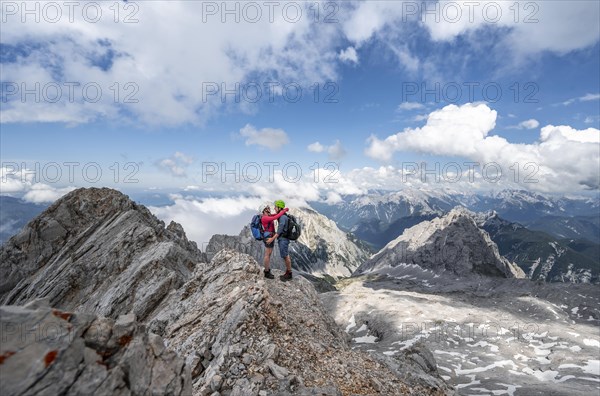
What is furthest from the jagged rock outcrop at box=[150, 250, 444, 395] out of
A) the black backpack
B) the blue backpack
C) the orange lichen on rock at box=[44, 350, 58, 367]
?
the orange lichen on rock at box=[44, 350, 58, 367]

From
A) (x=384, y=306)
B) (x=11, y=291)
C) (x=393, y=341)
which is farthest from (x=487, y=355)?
(x=11, y=291)

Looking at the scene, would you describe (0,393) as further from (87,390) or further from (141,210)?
(141,210)

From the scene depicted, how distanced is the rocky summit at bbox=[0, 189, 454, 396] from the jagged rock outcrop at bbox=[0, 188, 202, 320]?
0.67 ft

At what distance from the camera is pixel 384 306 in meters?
130

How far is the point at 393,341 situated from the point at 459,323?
3483cm

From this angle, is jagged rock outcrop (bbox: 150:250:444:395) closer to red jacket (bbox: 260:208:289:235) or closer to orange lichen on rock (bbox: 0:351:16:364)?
red jacket (bbox: 260:208:289:235)

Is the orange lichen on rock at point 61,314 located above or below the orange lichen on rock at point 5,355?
above

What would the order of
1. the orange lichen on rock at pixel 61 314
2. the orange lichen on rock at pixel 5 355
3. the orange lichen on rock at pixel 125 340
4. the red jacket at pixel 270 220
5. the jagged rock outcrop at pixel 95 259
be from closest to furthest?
the orange lichen on rock at pixel 5 355, the orange lichen on rock at pixel 61 314, the orange lichen on rock at pixel 125 340, the red jacket at pixel 270 220, the jagged rock outcrop at pixel 95 259

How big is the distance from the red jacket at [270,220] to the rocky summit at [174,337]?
3661 mm

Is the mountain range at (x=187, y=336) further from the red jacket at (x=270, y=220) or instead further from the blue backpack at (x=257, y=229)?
the red jacket at (x=270, y=220)

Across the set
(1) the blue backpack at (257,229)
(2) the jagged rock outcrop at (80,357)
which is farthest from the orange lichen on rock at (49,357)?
(1) the blue backpack at (257,229)

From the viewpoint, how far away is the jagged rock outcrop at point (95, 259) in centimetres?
3756

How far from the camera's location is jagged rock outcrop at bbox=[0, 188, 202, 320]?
1479 inches

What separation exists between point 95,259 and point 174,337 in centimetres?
3355
